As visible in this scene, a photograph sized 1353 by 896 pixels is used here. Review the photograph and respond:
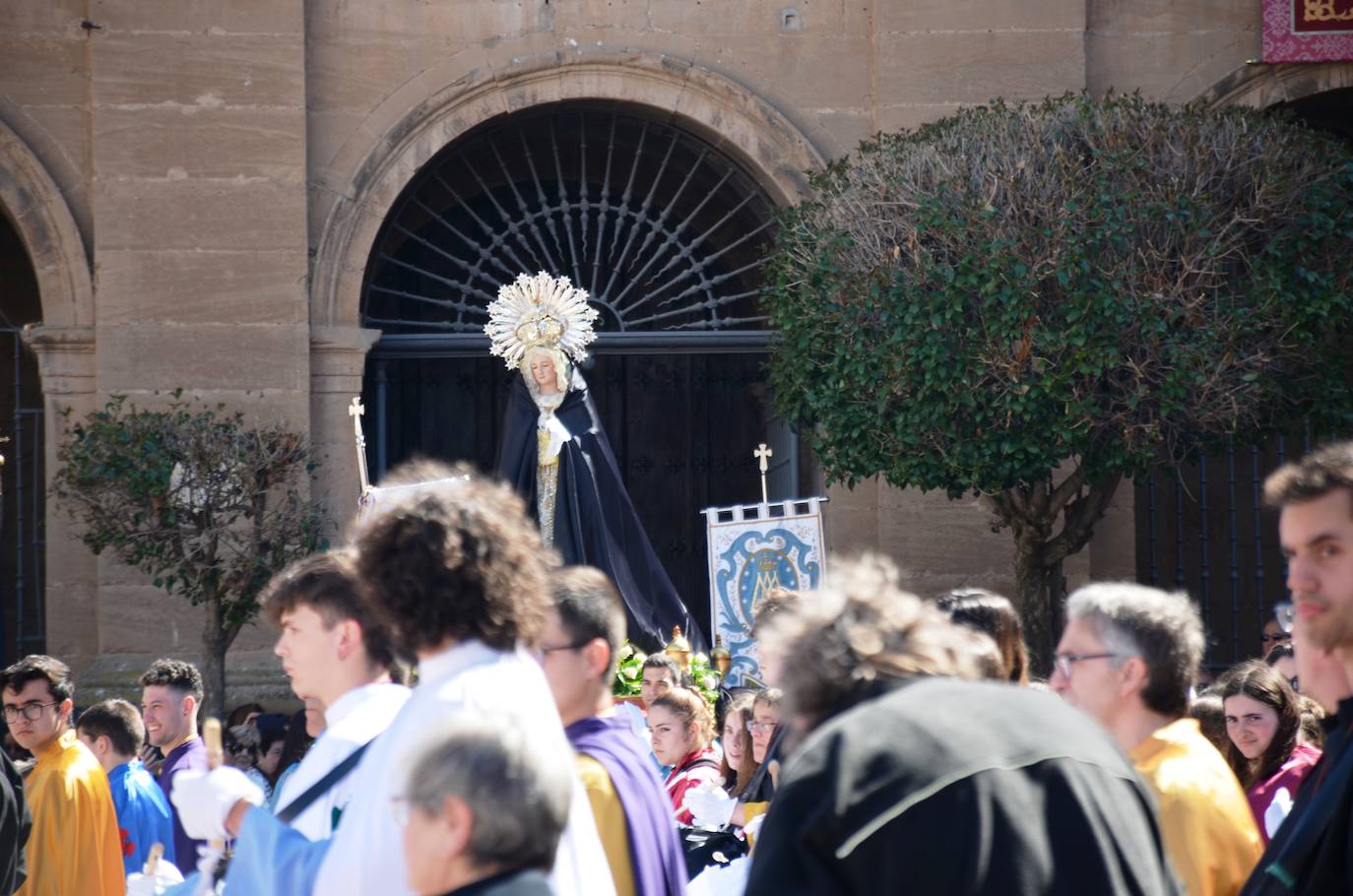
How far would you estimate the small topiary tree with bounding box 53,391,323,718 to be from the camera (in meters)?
9.41

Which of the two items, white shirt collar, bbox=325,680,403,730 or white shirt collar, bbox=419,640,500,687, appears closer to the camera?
white shirt collar, bbox=419,640,500,687

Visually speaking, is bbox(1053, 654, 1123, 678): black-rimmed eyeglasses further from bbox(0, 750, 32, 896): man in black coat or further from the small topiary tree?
the small topiary tree

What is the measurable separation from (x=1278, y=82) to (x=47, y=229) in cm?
794

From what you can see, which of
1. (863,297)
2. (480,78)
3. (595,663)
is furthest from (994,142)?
(595,663)

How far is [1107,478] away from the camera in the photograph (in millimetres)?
9781

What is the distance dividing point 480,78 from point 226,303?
216 cm

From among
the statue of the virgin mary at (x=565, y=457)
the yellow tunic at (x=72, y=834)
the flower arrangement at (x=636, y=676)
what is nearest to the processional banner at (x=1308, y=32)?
the statue of the virgin mary at (x=565, y=457)

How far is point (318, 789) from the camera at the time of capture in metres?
3.01

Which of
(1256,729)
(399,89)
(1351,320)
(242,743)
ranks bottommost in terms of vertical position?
(242,743)

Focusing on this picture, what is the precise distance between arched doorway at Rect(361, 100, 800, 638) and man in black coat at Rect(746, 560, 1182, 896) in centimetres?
915

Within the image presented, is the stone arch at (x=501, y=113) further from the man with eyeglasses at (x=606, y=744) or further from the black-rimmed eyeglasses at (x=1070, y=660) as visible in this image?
the black-rimmed eyeglasses at (x=1070, y=660)

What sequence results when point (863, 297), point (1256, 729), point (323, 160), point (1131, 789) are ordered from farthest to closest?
point (323, 160), point (863, 297), point (1256, 729), point (1131, 789)

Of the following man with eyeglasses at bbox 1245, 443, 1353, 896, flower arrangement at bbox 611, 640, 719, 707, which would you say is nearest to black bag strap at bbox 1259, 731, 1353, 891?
man with eyeglasses at bbox 1245, 443, 1353, 896

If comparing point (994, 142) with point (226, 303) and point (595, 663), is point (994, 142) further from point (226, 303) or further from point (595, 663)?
point (595, 663)
